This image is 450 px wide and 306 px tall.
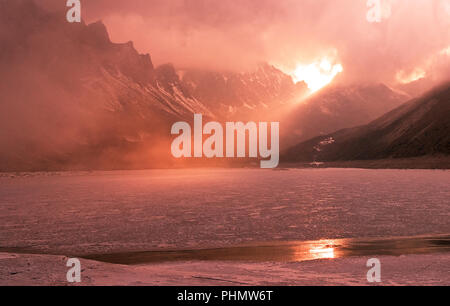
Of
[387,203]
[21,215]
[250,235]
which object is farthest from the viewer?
[387,203]

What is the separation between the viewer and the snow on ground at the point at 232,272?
17750 mm

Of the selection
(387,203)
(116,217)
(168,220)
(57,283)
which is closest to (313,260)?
(57,283)

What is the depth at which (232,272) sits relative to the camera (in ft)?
65.9

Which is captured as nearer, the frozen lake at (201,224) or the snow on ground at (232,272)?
the snow on ground at (232,272)

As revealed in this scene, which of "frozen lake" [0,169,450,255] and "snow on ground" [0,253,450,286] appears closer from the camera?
"snow on ground" [0,253,450,286]

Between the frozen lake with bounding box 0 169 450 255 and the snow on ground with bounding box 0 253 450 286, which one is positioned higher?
the frozen lake with bounding box 0 169 450 255

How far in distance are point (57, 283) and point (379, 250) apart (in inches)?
718

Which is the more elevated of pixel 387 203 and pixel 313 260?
pixel 387 203

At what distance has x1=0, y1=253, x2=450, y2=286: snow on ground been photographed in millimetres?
17750

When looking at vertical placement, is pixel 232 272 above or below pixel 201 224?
below

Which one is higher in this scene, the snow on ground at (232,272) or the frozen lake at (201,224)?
the frozen lake at (201,224)

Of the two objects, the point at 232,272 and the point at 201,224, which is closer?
the point at 232,272
